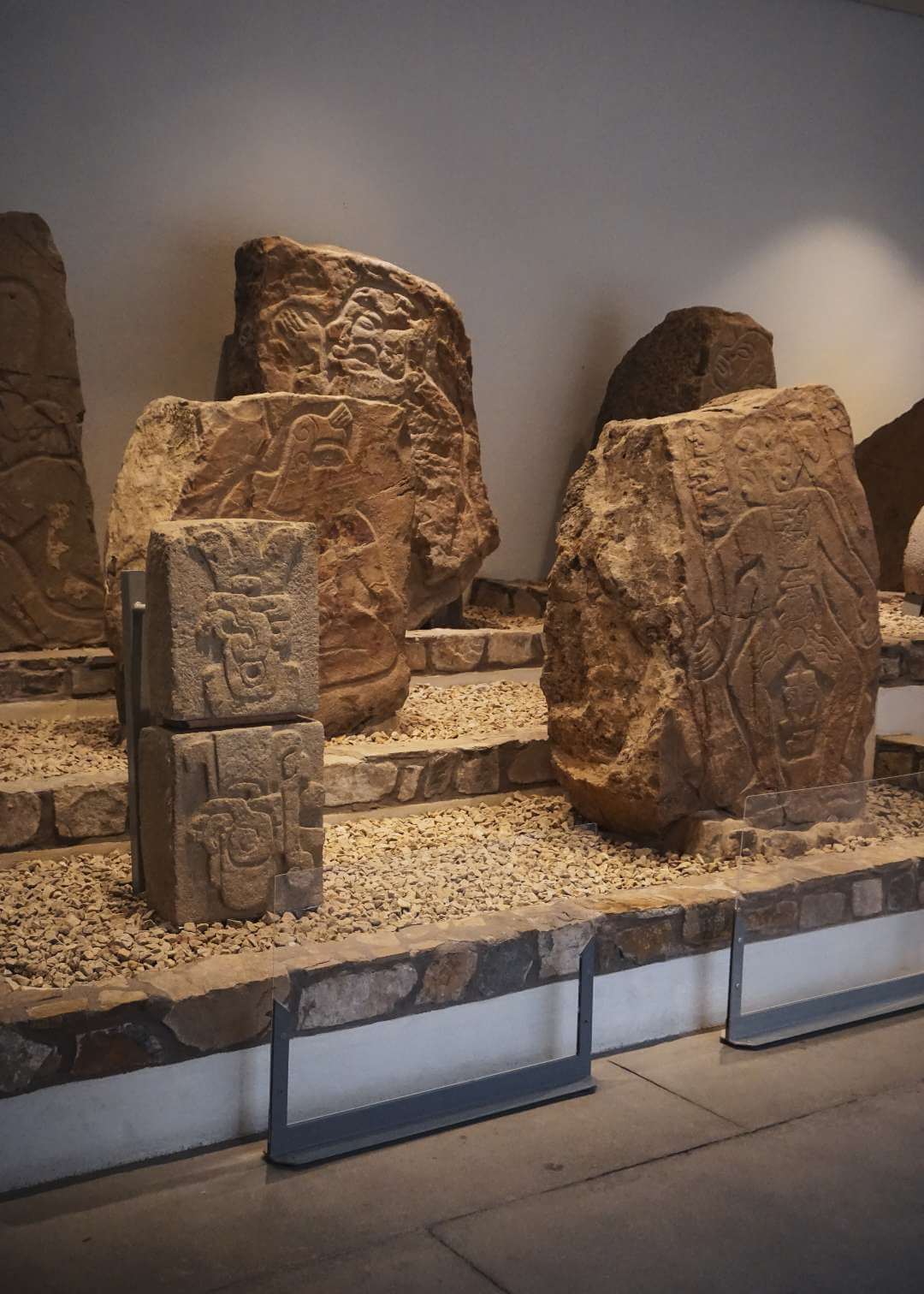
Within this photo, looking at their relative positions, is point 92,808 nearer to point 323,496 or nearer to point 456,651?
point 323,496

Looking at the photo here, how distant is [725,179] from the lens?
25.2 ft

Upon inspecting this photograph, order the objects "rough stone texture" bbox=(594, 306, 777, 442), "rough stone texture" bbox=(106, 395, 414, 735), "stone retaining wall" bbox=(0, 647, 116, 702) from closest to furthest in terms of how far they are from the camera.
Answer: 1. "rough stone texture" bbox=(106, 395, 414, 735)
2. "stone retaining wall" bbox=(0, 647, 116, 702)
3. "rough stone texture" bbox=(594, 306, 777, 442)

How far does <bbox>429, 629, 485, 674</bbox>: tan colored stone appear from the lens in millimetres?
5777

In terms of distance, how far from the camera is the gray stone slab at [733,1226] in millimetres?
2297

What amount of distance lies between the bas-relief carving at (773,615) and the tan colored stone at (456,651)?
2.01m

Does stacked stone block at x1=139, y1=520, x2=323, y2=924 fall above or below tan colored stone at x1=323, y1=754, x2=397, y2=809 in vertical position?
above

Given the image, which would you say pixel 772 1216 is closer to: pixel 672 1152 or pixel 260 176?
pixel 672 1152

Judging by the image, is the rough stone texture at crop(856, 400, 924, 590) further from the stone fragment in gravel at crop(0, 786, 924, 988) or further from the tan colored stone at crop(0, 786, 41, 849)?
the tan colored stone at crop(0, 786, 41, 849)

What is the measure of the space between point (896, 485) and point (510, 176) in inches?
113

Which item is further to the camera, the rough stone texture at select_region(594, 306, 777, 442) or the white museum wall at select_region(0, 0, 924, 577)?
the rough stone texture at select_region(594, 306, 777, 442)

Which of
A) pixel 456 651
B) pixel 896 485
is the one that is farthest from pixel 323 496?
pixel 896 485

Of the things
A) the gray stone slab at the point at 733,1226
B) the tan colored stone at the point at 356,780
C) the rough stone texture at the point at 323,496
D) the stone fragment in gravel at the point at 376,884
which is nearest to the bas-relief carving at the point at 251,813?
the stone fragment in gravel at the point at 376,884

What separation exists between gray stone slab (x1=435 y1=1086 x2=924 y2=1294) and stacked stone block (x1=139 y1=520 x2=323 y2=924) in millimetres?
1010

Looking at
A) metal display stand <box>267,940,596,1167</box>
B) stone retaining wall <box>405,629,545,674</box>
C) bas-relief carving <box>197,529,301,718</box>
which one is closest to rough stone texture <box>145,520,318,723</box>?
bas-relief carving <box>197,529,301,718</box>
